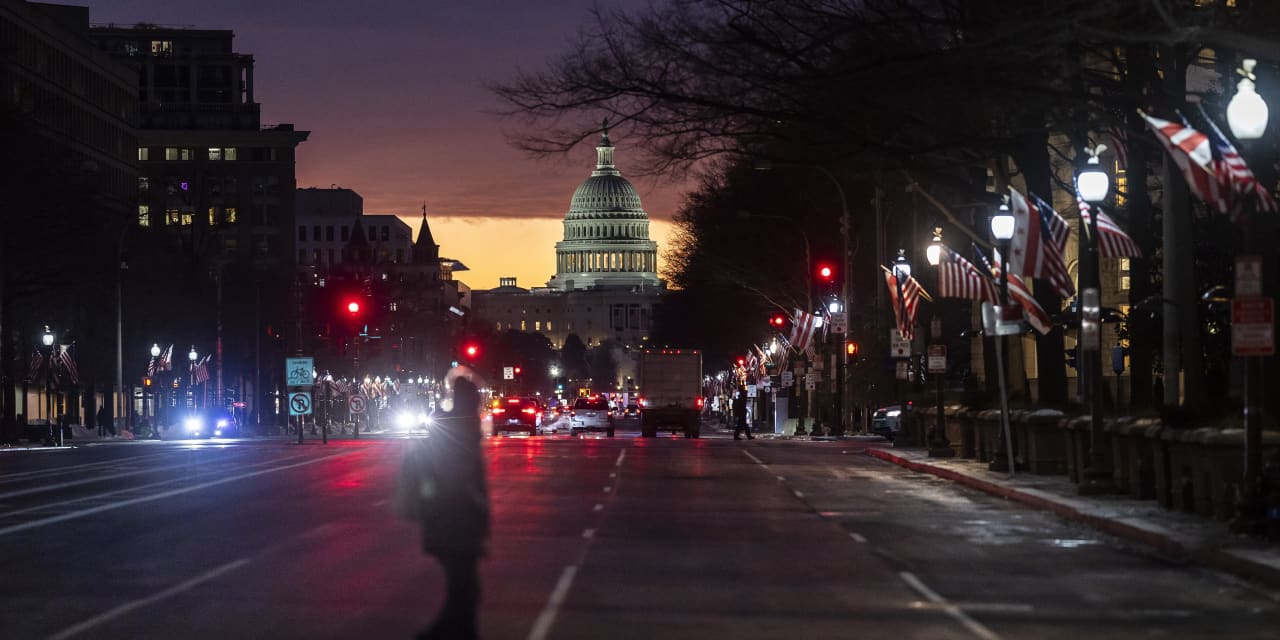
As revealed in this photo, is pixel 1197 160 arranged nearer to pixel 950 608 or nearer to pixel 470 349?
pixel 950 608

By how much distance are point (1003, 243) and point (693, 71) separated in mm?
6799

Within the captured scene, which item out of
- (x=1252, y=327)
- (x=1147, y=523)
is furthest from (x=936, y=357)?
(x=1252, y=327)

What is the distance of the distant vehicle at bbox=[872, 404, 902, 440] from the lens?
75.2 metres

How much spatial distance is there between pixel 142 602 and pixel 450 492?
506cm

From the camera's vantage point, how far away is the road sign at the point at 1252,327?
2180 cm

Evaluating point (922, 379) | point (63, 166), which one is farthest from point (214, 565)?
point (63, 166)

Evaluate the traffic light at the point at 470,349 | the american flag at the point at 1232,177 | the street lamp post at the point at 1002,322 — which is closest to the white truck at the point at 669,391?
the traffic light at the point at 470,349

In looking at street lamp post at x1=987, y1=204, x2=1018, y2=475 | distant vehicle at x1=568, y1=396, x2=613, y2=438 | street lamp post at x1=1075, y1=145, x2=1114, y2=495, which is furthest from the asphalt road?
distant vehicle at x1=568, y1=396, x2=613, y2=438

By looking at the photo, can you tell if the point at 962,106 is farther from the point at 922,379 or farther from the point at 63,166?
the point at 63,166

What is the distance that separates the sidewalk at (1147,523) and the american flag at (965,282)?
3.56m

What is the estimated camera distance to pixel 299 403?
64.8 m

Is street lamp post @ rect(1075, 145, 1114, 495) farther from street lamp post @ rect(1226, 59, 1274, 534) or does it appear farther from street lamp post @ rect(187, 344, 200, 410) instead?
street lamp post @ rect(187, 344, 200, 410)

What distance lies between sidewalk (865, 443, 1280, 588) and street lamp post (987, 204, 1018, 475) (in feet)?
1.17

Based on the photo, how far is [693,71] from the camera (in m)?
35.9
